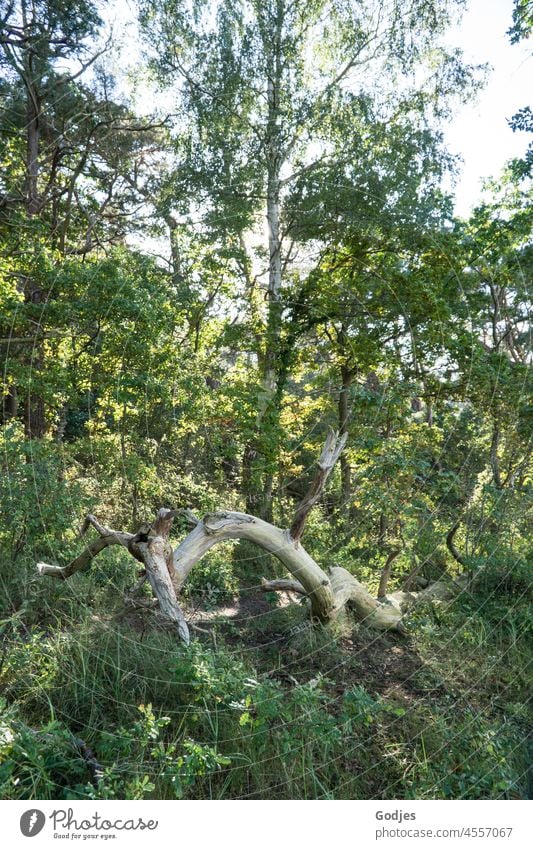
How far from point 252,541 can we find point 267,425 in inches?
49.0

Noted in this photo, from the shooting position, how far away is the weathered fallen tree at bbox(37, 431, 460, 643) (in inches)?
123

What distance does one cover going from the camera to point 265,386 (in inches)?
177

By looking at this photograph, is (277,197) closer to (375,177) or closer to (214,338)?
(375,177)

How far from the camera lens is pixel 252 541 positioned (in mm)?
3551

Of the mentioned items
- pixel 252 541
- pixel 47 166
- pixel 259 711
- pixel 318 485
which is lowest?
pixel 259 711

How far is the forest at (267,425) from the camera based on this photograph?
2459 mm

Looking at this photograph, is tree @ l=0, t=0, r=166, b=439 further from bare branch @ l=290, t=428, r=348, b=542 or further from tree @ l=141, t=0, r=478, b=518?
bare branch @ l=290, t=428, r=348, b=542

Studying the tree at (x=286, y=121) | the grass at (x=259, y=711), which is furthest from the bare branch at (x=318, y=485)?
the tree at (x=286, y=121)

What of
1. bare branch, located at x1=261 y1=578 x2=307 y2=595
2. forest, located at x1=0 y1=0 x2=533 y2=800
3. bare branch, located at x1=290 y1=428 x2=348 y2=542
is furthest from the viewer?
bare branch, located at x1=261 y1=578 x2=307 y2=595

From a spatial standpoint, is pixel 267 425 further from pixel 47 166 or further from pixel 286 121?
pixel 47 166

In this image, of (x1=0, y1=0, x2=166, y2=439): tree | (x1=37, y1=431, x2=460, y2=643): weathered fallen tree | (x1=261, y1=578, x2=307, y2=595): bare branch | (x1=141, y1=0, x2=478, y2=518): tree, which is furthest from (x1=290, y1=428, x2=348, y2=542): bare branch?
(x1=0, y1=0, x2=166, y2=439): tree

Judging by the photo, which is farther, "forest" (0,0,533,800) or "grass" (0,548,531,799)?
"forest" (0,0,533,800)

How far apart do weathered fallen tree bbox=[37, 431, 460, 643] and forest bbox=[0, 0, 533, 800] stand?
18 mm
